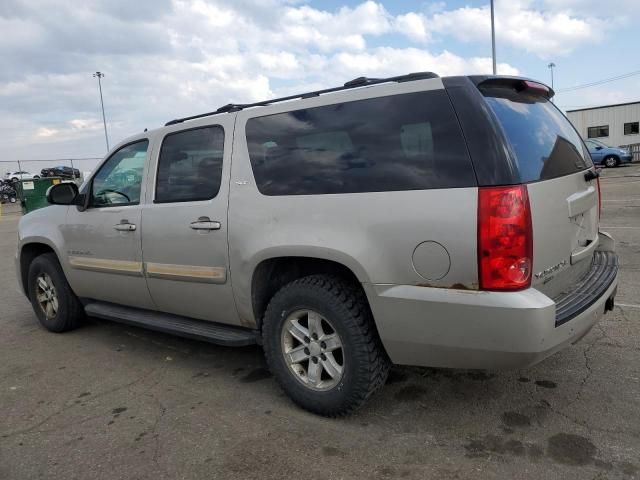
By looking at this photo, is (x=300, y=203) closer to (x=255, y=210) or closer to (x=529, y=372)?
(x=255, y=210)

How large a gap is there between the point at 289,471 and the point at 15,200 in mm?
33357

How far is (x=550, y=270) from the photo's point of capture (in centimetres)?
270

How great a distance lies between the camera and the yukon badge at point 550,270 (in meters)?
2.60

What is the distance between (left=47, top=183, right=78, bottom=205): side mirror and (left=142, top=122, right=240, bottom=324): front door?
99 centimetres

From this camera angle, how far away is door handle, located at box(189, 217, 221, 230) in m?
3.49

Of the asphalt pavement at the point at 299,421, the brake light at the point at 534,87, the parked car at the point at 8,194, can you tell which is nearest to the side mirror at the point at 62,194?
the asphalt pavement at the point at 299,421

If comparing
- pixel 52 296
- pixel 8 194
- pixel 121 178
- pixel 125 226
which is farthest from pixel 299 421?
pixel 8 194

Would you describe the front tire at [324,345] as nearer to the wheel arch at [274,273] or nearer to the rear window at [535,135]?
the wheel arch at [274,273]

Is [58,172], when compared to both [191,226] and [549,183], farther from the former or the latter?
[549,183]

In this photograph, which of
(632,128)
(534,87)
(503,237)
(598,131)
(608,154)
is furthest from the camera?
(598,131)

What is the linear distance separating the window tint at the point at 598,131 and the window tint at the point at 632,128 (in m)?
1.03

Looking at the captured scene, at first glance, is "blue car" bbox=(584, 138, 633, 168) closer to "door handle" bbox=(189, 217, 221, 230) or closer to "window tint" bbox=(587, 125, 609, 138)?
"window tint" bbox=(587, 125, 609, 138)

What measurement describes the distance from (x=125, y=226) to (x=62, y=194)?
2.84 ft

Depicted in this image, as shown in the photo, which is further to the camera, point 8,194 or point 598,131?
point 598,131
